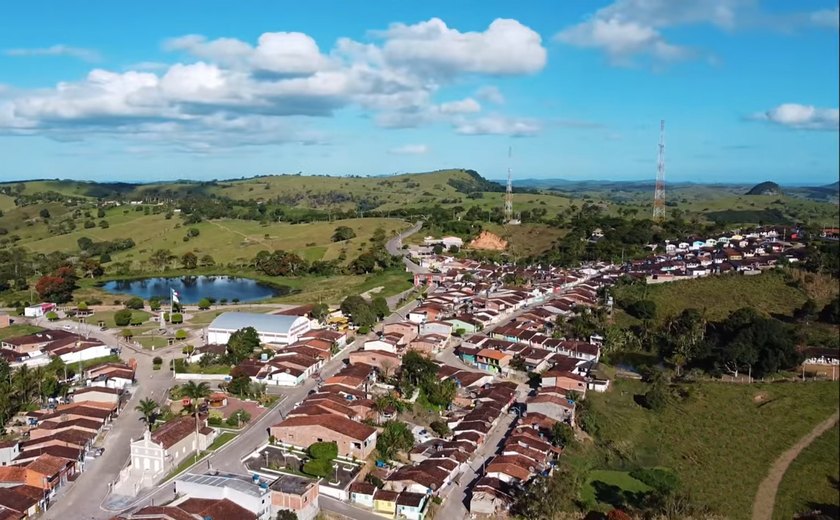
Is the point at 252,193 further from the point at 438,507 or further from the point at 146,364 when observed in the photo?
the point at 438,507

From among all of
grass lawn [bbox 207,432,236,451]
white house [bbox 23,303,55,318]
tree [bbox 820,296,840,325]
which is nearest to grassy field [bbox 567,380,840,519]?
tree [bbox 820,296,840,325]

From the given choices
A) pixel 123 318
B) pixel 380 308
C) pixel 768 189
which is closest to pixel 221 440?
pixel 380 308

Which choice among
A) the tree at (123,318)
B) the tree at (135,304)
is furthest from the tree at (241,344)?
the tree at (135,304)

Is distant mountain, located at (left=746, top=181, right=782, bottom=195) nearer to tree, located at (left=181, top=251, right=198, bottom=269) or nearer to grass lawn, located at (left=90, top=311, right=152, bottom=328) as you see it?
tree, located at (left=181, top=251, right=198, bottom=269)

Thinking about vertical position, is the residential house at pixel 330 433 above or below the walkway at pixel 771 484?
below

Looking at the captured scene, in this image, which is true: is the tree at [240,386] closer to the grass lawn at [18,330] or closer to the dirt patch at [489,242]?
the grass lawn at [18,330]

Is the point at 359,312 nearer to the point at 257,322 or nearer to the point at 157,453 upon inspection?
the point at 257,322
